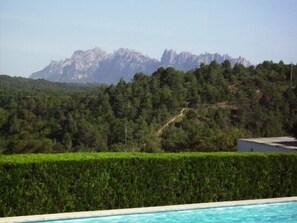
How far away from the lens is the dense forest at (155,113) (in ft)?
150

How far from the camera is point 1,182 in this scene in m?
10.1

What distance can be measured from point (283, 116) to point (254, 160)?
35.6 m

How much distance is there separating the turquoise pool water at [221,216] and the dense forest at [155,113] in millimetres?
27838

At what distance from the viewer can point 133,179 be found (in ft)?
37.6

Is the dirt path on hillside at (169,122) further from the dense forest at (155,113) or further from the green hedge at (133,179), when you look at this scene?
the green hedge at (133,179)

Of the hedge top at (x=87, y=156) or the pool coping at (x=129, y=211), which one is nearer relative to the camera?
the pool coping at (x=129, y=211)

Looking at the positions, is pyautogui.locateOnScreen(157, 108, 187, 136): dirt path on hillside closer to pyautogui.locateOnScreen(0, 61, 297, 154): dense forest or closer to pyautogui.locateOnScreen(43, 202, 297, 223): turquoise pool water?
pyautogui.locateOnScreen(0, 61, 297, 154): dense forest

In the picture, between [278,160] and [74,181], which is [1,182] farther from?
[278,160]

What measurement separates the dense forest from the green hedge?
26990 millimetres

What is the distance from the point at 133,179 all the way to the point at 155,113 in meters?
43.0

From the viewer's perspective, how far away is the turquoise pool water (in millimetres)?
10609

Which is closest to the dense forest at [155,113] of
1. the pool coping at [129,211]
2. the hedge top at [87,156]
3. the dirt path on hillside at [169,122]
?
the dirt path on hillside at [169,122]

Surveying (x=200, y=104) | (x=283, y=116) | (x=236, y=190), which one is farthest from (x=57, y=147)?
(x=236, y=190)

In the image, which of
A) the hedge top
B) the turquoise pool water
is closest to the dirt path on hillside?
the hedge top
